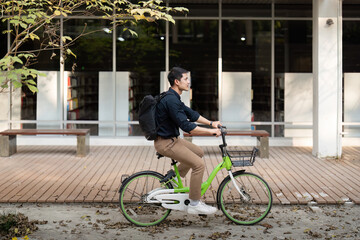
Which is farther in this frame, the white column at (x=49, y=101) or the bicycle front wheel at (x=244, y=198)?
the white column at (x=49, y=101)

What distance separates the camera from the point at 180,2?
14258 mm

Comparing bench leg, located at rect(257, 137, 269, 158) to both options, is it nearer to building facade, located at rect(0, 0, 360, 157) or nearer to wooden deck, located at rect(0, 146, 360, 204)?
wooden deck, located at rect(0, 146, 360, 204)

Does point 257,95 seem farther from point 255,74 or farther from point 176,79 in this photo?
point 176,79

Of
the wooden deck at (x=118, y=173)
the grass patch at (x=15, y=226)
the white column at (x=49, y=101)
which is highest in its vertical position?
the white column at (x=49, y=101)

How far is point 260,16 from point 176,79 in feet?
26.9

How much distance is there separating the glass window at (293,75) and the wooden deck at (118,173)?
1.02 meters

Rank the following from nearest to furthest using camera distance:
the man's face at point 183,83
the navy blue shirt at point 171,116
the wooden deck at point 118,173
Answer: the navy blue shirt at point 171,116 < the man's face at point 183,83 < the wooden deck at point 118,173

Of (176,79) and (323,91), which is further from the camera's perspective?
(323,91)

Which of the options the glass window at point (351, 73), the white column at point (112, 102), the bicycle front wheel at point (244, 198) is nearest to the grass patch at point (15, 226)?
the bicycle front wheel at point (244, 198)

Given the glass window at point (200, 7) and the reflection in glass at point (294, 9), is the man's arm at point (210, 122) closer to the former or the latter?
the glass window at point (200, 7)

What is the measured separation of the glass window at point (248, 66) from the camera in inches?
563

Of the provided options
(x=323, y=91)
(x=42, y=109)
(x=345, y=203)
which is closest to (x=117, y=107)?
(x=42, y=109)

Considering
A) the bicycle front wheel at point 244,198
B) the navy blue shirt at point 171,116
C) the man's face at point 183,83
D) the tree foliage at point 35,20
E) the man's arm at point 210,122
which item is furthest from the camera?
the bicycle front wheel at point 244,198

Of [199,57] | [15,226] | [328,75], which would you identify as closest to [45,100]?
[199,57]
